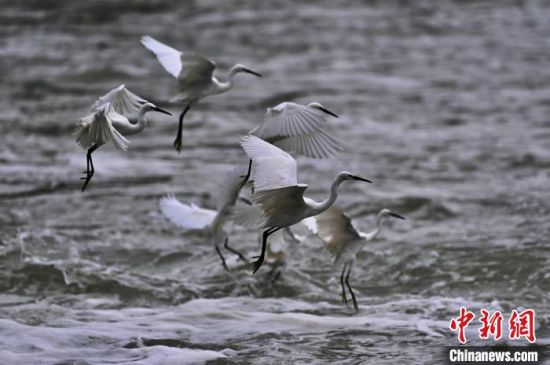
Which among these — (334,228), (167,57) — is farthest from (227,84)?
(334,228)

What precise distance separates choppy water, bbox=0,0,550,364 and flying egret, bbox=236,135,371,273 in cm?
140

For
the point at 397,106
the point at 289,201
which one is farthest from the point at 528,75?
the point at 289,201

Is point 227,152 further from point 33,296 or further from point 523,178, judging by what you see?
point 33,296

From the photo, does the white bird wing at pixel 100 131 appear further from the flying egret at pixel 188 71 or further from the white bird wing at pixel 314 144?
the white bird wing at pixel 314 144

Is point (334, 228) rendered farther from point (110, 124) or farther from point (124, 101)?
point (110, 124)

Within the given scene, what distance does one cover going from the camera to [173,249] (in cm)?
1184

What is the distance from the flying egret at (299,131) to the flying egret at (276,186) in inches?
15.9

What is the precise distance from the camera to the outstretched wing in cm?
863

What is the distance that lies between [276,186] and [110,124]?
1210mm

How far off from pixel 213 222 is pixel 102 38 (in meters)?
12.6

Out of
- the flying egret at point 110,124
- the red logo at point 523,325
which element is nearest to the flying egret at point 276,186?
the flying egret at point 110,124

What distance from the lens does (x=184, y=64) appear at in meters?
8.71

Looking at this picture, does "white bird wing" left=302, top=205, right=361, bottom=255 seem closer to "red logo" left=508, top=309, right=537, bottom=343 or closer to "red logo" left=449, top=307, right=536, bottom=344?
"red logo" left=449, top=307, right=536, bottom=344

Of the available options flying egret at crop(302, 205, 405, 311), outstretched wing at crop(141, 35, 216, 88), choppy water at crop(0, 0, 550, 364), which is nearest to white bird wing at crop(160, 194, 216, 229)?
choppy water at crop(0, 0, 550, 364)
